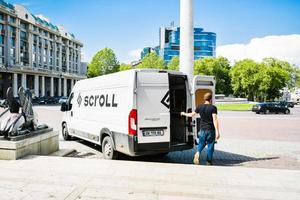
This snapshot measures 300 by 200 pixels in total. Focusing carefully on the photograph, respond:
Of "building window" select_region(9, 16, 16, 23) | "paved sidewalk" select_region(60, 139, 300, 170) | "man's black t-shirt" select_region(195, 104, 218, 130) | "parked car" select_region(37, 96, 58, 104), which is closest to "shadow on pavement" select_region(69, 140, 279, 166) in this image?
"paved sidewalk" select_region(60, 139, 300, 170)

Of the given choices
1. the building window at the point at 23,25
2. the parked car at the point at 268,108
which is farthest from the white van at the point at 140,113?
the building window at the point at 23,25

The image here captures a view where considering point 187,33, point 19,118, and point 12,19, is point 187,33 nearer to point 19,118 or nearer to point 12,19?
point 19,118

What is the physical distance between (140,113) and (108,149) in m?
1.74

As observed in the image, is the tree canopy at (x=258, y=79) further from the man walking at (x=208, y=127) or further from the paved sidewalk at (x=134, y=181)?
the paved sidewalk at (x=134, y=181)

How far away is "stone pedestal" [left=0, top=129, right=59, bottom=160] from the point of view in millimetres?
7277

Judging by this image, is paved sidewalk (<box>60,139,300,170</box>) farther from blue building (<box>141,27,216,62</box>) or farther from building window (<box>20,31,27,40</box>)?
blue building (<box>141,27,216,62</box>)

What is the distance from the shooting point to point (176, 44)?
157250mm

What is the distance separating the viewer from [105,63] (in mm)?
81062

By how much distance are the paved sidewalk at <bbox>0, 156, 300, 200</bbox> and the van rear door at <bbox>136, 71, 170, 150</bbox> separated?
0.65 metres

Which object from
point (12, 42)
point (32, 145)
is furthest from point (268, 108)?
point (12, 42)

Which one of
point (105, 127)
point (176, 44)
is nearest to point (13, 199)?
point (105, 127)

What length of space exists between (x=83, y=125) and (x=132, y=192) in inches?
216

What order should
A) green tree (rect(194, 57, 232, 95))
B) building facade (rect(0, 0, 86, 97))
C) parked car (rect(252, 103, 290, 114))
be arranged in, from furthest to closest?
green tree (rect(194, 57, 232, 95)) < building facade (rect(0, 0, 86, 97)) < parked car (rect(252, 103, 290, 114))

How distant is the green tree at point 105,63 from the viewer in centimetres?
8062
